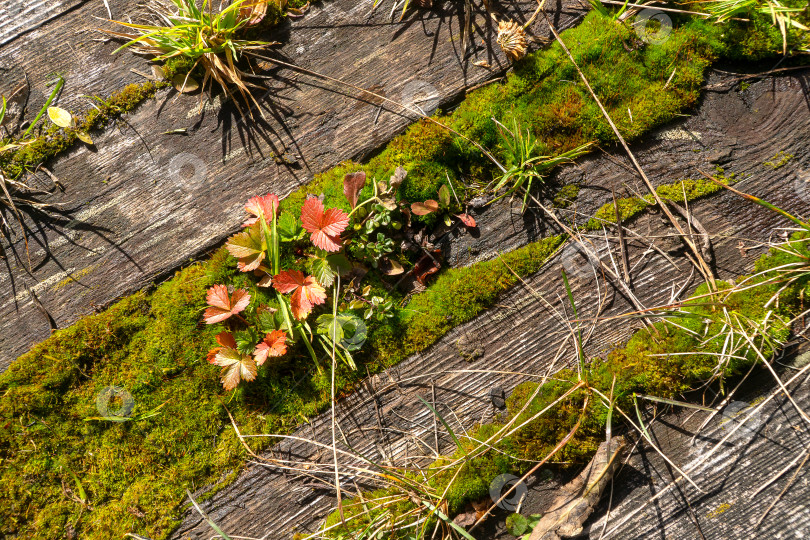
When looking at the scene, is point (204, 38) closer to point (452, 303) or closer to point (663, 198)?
point (452, 303)

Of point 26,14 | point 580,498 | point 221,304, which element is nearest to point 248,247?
point 221,304

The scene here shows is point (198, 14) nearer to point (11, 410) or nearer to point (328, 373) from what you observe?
point (328, 373)

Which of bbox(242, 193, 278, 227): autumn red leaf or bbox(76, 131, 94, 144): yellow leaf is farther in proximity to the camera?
bbox(76, 131, 94, 144): yellow leaf

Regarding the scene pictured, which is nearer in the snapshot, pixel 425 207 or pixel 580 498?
pixel 580 498

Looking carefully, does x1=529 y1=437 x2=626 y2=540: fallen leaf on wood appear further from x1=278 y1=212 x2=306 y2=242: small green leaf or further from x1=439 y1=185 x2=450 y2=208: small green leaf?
x1=278 y1=212 x2=306 y2=242: small green leaf

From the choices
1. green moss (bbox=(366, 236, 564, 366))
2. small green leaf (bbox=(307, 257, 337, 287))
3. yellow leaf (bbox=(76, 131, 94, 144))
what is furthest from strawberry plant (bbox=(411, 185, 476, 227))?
yellow leaf (bbox=(76, 131, 94, 144))

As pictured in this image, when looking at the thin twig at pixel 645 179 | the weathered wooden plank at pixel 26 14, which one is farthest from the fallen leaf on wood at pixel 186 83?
the thin twig at pixel 645 179

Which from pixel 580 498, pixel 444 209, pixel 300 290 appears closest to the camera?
pixel 580 498
